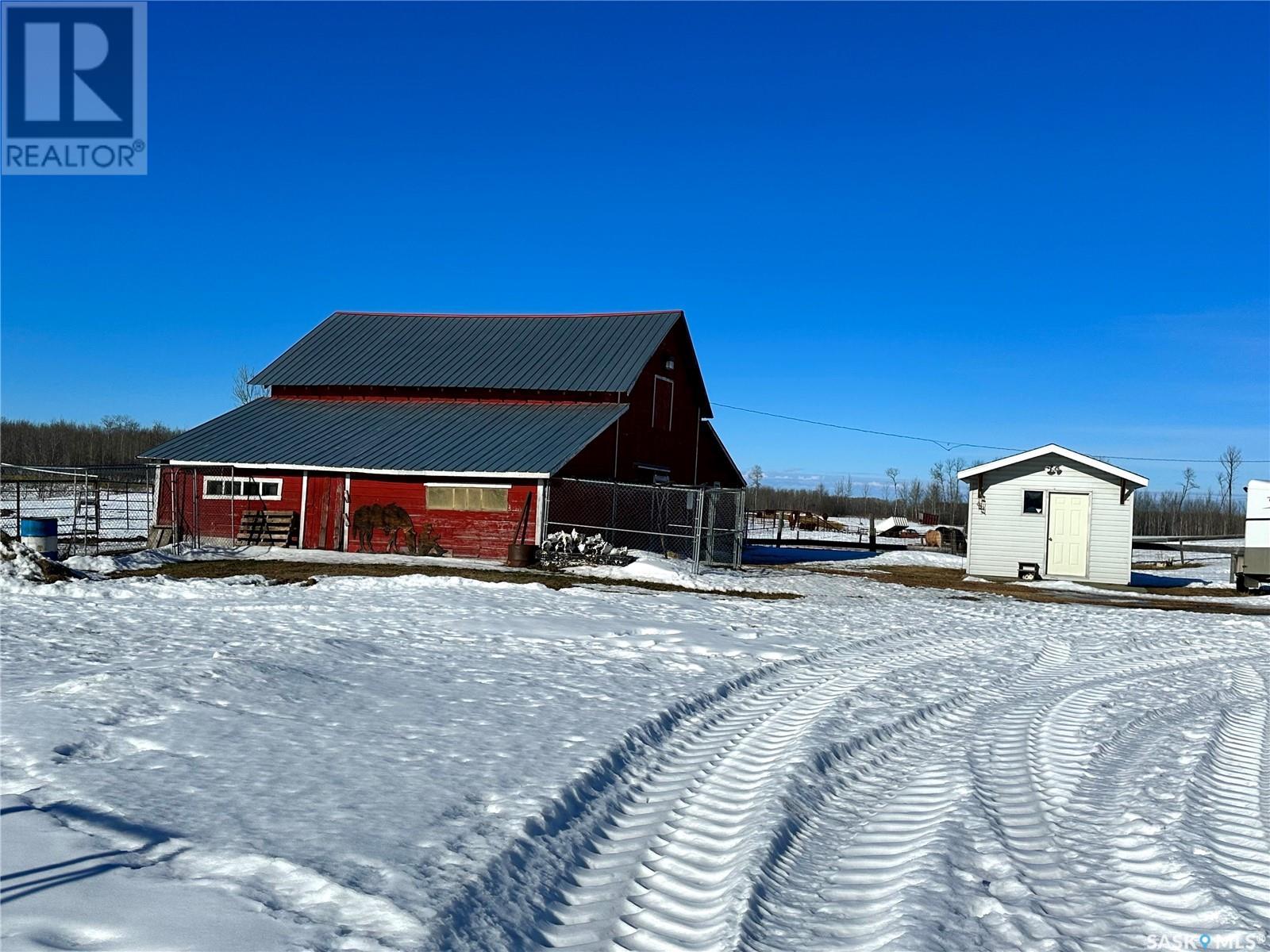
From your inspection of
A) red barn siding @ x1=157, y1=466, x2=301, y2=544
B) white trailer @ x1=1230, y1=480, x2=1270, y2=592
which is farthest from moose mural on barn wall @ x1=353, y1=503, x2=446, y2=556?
white trailer @ x1=1230, y1=480, x2=1270, y2=592

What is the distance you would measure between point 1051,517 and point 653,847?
23492 millimetres

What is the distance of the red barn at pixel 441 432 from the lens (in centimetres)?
2520


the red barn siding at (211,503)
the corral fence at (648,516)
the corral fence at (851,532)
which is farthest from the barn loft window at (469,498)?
the corral fence at (851,532)

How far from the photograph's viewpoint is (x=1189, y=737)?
28.3 feet

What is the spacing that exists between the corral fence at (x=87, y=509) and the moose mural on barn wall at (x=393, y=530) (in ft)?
17.7

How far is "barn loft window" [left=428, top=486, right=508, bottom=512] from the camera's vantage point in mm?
24750

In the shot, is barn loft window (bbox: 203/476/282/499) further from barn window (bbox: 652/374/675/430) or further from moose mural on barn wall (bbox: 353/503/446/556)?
barn window (bbox: 652/374/675/430)

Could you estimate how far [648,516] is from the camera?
27.8m

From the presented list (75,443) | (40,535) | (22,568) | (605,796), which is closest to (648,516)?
(40,535)

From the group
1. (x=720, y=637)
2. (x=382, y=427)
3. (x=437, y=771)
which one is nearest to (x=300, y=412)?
(x=382, y=427)

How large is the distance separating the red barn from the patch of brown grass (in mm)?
2656

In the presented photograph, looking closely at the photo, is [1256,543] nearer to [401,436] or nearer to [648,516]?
[648,516]

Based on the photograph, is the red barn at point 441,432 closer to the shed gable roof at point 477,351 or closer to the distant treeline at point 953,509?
the shed gable roof at point 477,351

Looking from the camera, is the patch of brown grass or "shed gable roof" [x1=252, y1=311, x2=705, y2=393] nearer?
the patch of brown grass
